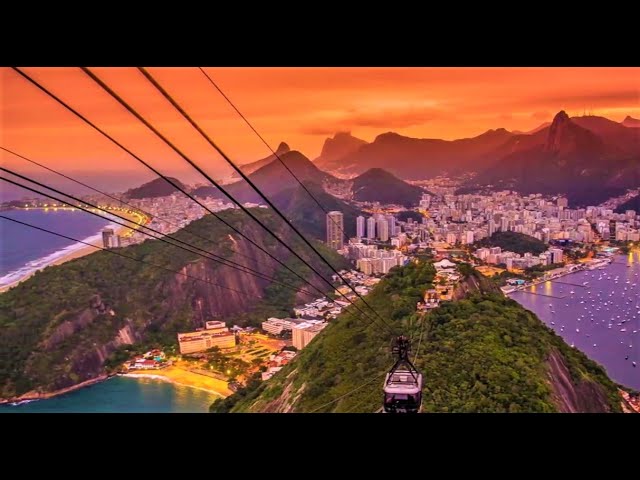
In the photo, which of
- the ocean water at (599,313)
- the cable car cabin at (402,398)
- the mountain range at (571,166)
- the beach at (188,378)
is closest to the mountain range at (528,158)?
the mountain range at (571,166)

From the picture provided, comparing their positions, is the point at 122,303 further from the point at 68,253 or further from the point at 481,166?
the point at 481,166

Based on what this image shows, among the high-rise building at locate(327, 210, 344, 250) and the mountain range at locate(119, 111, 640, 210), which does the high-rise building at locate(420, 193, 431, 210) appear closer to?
the mountain range at locate(119, 111, 640, 210)

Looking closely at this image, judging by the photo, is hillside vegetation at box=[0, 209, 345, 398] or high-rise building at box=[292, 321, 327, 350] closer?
high-rise building at box=[292, 321, 327, 350]

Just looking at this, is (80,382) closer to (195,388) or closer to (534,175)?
(195,388)

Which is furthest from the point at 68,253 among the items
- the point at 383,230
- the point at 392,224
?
the point at 392,224

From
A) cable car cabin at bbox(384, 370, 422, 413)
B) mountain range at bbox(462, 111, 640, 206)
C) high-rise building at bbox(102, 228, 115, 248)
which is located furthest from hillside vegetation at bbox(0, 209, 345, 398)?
cable car cabin at bbox(384, 370, 422, 413)
